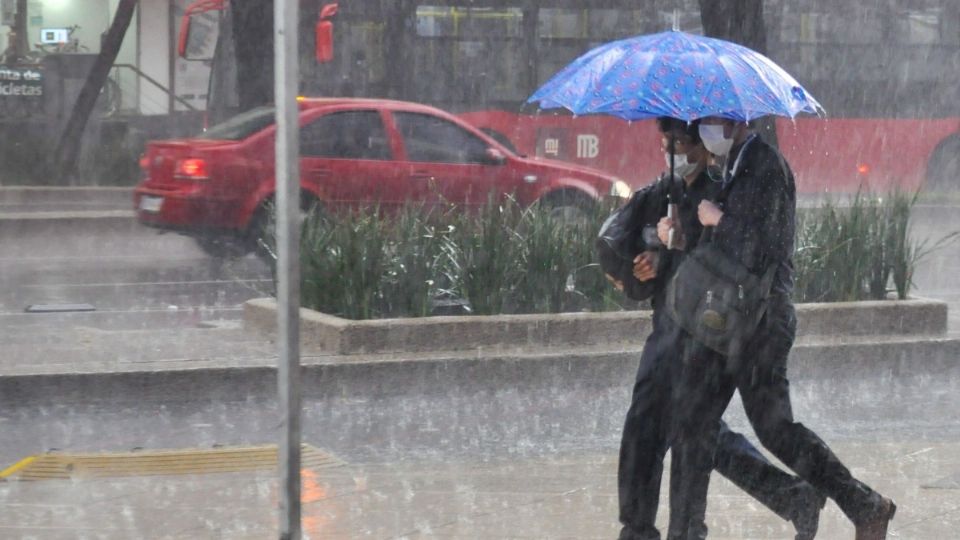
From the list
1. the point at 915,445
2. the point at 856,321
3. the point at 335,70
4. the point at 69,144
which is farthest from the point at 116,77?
the point at 915,445

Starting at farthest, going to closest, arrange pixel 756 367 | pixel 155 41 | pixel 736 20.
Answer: pixel 155 41 < pixel 736 20 < pixel 756 367

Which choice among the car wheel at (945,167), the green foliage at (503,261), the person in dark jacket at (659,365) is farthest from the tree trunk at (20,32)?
the person in dark jacket at (659,365)

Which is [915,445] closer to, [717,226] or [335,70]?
[717,226]

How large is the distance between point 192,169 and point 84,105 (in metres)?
10.3

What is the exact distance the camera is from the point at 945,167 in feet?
84.8

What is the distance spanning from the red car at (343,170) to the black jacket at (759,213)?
29.9ft

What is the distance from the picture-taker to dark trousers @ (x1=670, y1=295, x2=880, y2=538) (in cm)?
512

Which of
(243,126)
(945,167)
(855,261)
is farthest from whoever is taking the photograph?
→ (945,167)

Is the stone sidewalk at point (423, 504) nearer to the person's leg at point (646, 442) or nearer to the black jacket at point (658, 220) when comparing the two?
the person's leg at point (646, 442)

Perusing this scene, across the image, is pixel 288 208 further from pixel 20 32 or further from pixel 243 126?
pixel 20 32

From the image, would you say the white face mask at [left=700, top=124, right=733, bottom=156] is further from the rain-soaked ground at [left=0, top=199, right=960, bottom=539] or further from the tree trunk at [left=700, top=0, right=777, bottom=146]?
the tree trunk at [left=700, top=0, right=777, bottom=146]

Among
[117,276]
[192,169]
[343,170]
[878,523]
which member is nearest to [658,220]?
[878,523]

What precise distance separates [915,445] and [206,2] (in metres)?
17.3

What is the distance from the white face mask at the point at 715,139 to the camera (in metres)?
5.19
